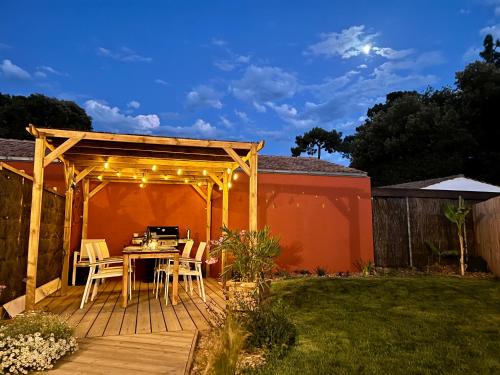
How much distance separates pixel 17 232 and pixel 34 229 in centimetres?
19

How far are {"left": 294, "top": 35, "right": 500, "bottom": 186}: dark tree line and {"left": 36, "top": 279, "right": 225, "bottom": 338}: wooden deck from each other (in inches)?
576

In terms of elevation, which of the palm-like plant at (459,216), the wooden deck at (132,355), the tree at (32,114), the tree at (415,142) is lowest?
the wooden deck at (132,355)

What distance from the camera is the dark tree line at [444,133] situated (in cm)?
1612

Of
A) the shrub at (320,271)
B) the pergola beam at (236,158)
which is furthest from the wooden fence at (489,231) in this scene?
the pergola beam at (236,158)

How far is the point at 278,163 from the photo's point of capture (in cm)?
915

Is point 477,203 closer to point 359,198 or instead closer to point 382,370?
point 359,198

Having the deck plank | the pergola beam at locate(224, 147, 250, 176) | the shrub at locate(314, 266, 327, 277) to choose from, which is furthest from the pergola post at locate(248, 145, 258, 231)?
the shrub at locate(314, 266, 327, 277)

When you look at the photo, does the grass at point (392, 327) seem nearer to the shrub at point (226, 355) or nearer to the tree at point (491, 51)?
the shrub at point (226, 355)

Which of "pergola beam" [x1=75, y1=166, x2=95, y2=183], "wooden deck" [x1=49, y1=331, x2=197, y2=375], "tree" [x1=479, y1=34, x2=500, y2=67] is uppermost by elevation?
"tree" [x1=479, y1=34, x2=500, y2=67]

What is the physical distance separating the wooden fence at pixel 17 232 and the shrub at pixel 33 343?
1241mm

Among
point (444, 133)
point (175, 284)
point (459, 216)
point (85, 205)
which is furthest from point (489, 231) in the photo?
point (444, 133)

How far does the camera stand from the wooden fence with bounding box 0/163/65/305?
4.14 m

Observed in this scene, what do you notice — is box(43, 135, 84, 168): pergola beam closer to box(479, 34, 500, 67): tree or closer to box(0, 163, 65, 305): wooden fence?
box(0, 163, 65, 305): wooden fence

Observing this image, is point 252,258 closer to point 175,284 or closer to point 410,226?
point 175,284
